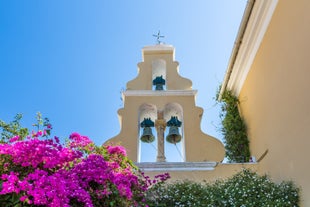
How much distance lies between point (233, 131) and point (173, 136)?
1632 mm

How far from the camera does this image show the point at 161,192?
4.37m

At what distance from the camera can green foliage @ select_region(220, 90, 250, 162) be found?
260 inches

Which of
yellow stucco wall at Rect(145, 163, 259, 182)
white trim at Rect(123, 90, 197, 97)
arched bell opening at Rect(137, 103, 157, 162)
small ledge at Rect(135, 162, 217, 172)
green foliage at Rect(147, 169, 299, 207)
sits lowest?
green foliage at Rect(147, 169, 299, 207)

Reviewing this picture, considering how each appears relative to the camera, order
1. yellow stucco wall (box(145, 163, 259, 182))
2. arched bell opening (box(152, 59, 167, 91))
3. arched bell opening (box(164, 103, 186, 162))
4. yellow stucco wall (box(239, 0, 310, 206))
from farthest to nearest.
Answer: arched bell opening (box(152, 59, 167, 91)) → arched bell opening (box(164, 103, 186, 162)) → yellow stucco wall (box(145, 163, 259, 182)) → yellow stucco wall (box(239, 0, 310, 206))

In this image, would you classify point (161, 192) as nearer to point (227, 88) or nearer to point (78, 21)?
point (227, 88)

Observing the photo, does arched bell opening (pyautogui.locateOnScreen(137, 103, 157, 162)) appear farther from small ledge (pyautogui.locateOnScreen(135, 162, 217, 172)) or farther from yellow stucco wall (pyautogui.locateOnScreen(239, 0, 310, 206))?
yellow stucco wall (pyautogui.locateOnScreen(239, 0, 310, 206))

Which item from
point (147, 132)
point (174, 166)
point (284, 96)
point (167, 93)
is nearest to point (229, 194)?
point (174, 166)

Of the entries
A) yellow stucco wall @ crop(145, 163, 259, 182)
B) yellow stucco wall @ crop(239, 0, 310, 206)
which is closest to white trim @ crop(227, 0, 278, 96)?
yellow stucco wall @ crop(239, 0, 310, 206)

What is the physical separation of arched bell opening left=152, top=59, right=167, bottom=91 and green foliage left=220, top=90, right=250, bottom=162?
1.75m

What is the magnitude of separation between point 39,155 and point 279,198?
10.4ft

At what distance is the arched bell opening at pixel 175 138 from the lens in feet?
19.2

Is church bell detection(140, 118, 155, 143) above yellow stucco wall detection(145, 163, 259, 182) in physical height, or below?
above

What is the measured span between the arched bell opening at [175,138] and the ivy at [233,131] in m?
1.34

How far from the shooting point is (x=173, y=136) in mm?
6055
